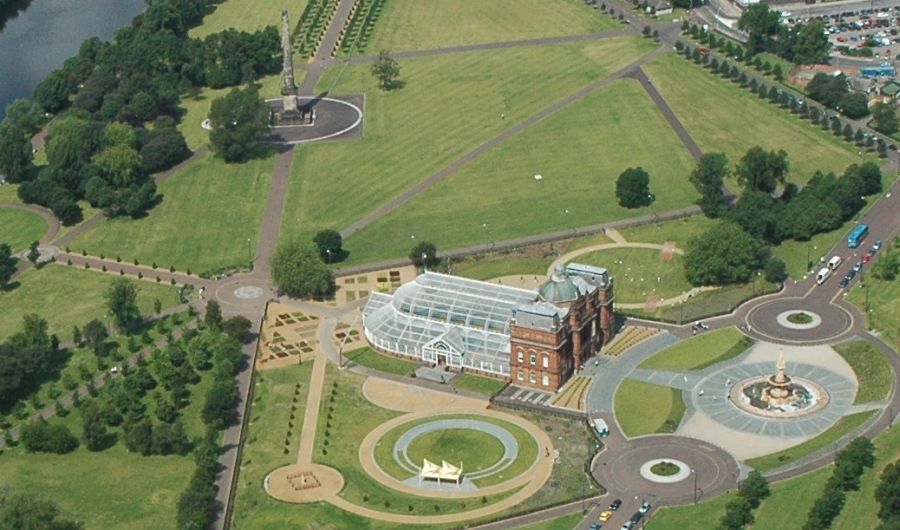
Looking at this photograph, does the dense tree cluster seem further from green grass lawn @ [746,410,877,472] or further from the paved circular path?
the paved circular path

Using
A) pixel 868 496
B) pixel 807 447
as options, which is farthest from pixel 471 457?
pixel 868 496

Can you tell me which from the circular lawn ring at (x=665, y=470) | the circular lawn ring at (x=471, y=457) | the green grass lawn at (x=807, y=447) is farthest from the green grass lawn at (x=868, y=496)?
the circular lawn ring at (x=471, y=457)

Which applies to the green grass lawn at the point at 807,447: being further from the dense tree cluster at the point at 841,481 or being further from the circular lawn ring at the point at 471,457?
the circular lawn ring at the point at 471,457

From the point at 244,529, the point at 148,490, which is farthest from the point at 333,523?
the point at 148,490

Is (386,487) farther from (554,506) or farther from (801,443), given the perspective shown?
(801,443)

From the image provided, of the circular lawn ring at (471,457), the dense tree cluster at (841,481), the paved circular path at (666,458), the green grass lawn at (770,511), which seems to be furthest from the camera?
the circular lawn ring at (471,457)

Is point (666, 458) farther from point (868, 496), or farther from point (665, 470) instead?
point (868, 496)
